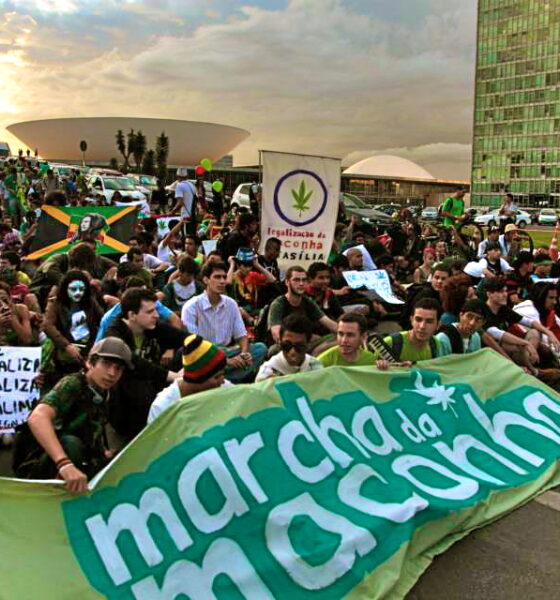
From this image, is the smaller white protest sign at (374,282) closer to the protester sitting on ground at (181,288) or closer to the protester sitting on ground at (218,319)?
the protester sitting on ground at (181,288)

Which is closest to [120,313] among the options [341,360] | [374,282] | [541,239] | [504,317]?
[341,360]

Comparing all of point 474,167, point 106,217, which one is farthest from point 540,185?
point 106,217

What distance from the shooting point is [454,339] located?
18.3 feet


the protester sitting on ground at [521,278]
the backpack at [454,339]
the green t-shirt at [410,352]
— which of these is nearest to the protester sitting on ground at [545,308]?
the protester sitting on ground at [521,278]

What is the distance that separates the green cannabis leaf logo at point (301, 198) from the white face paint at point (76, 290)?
4413 millimetres

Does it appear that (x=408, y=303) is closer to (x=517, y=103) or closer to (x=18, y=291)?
(x=18, y=291)

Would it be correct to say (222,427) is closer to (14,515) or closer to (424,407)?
(14,515)

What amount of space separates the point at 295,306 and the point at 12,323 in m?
2.57

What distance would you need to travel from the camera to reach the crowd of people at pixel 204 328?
357 cm

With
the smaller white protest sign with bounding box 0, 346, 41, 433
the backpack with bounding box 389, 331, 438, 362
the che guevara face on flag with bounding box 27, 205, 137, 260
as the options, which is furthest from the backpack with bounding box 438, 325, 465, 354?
the che guevara face on flag with bounding box 27, 205, 137, 260

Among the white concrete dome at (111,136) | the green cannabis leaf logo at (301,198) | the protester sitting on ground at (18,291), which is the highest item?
the white concrete dome at (111,136)

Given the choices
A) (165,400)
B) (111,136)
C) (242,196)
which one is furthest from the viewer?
(111,136)

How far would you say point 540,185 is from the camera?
12719 centimetres

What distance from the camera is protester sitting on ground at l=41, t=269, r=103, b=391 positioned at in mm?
5066
